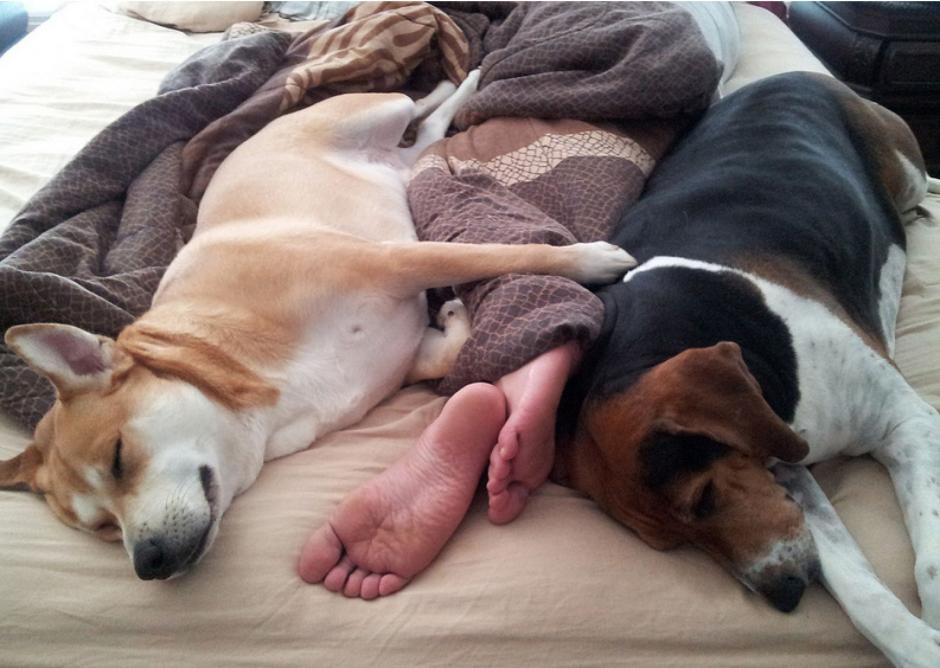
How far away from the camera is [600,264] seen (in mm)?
1593

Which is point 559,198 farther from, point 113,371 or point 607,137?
point 113,371

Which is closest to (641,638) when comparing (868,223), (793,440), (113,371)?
(793,440)

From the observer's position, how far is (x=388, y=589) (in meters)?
1.19

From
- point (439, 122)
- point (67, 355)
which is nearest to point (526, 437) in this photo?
point (67, 355)

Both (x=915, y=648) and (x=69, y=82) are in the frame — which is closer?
(x=915, y=648)

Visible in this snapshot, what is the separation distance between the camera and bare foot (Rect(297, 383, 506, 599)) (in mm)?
1211

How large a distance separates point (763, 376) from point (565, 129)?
1.07 meters

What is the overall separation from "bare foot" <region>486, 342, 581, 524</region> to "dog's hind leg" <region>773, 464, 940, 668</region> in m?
0.46

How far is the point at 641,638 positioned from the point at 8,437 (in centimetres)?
131

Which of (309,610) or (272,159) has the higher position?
(272,159)

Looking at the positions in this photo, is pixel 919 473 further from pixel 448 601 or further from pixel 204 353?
pixel 204 353

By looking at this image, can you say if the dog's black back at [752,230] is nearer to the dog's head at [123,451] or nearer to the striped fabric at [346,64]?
the dog's head at [123,451]

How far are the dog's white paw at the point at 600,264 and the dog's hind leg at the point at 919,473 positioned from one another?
59 cm

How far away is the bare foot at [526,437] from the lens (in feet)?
4.03
